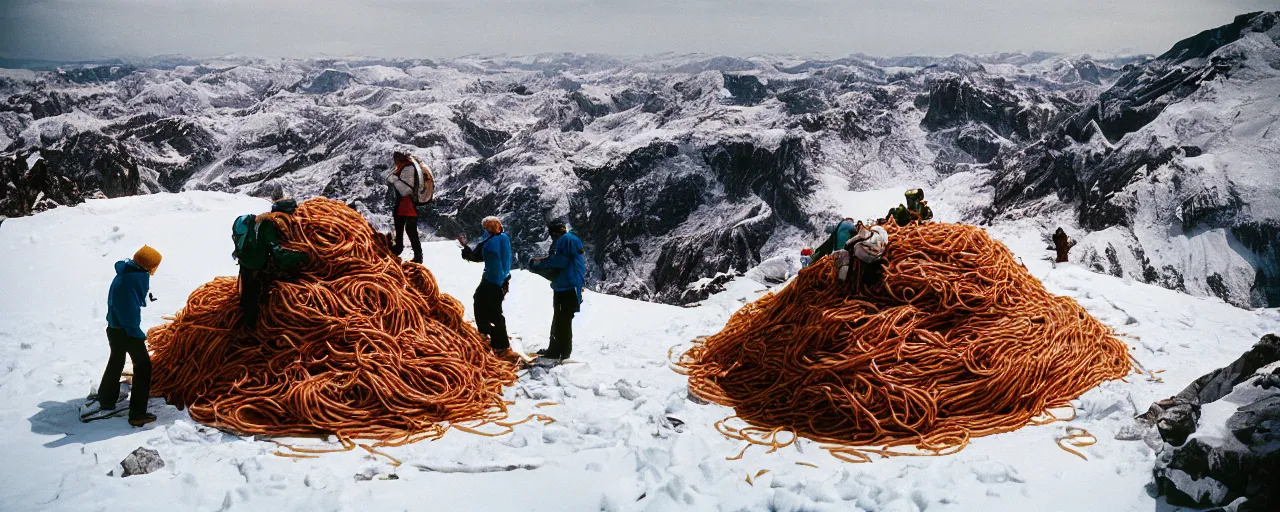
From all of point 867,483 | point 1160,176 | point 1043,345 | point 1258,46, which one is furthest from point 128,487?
point 1258,46

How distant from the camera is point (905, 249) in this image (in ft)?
25.1

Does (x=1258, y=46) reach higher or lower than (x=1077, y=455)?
higher

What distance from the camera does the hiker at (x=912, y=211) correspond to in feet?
28.7

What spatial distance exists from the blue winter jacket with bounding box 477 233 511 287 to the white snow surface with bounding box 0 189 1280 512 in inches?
46.3

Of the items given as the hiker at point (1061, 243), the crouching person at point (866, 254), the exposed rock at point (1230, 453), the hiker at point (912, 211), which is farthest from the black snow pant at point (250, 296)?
the hiker at point (1061, 243)

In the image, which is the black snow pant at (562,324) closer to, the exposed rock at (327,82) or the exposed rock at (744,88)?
the exposed rock at (744,88)

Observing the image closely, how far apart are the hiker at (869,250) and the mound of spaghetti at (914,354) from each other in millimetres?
87

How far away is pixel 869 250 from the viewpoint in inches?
282

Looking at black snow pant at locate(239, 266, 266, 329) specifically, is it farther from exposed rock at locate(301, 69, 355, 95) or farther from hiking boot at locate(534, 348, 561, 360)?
exposed rock at locate(301, 69, 355, 95)

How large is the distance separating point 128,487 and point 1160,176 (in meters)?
48.0

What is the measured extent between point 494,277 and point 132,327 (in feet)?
10.8

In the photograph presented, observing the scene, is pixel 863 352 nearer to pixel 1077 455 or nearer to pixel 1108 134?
pixel 1077 455

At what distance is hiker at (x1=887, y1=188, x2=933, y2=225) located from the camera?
8.75 meters

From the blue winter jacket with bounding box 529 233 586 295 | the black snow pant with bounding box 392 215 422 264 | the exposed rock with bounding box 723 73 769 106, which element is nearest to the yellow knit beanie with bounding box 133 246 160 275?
the black snow pant with bounding box 392 215 422 264
